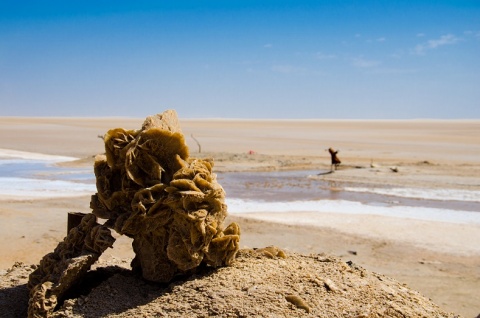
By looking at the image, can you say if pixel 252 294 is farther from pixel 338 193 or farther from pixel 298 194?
pixel 338 193

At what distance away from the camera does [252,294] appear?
16.8ft

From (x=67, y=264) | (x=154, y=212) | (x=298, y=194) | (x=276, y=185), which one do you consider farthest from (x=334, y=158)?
(x=67, y=264)

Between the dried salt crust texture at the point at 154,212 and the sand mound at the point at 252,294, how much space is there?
0.67 feet

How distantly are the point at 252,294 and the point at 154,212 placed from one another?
1271 mm

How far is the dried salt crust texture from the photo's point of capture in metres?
5.32

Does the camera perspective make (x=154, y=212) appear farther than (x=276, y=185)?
No

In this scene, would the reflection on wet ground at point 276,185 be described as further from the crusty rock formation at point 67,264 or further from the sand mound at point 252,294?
the crusty rock formation at point 67,264

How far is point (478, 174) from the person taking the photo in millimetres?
24953

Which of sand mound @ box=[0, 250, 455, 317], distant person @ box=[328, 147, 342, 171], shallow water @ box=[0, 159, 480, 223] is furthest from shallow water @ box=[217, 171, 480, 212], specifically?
sand mound @ box=[0, 250, 455, 317]

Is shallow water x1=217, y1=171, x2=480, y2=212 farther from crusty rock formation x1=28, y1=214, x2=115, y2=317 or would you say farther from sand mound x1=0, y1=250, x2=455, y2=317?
crusty rock formation x1=28, y1=214, x2=115, y2=317

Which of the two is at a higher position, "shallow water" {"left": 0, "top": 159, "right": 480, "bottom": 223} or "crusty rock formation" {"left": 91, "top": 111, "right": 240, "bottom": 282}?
"crusty rock formation" {"left": 91, "top": 111, "right": 240, "bottom": 282}

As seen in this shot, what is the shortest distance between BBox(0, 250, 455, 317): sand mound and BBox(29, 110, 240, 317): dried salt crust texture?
0.20 metres

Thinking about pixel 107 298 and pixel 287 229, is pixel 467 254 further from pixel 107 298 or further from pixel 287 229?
pixel 107 298

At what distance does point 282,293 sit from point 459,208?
12997 millimetres
